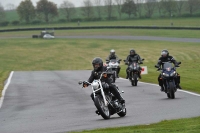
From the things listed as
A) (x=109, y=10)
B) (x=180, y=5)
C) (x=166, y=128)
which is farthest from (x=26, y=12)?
(x=166, y=128)

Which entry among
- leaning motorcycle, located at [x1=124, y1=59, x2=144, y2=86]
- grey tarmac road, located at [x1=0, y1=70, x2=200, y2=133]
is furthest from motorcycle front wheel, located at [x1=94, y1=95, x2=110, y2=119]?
leaning motorcycle, located at [x1=124, y1=59, x2=144, y2=86]

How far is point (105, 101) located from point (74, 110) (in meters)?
3.00

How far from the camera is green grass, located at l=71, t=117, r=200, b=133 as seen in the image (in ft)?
31.7

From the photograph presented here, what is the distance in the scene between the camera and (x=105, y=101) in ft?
43.0

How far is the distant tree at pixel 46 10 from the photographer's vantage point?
121312mm

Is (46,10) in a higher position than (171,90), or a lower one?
lower

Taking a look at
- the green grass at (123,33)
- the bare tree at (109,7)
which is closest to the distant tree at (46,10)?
the bare tree at (109,7)

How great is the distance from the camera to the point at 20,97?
21.4m

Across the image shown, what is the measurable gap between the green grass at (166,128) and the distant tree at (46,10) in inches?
4320

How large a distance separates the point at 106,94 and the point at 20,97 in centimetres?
854

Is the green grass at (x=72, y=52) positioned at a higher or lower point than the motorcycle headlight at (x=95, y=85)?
lower

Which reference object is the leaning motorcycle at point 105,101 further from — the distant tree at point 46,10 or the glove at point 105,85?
the distant tree at point 46,10

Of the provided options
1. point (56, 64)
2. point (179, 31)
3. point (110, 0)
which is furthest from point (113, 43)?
point (110, 0)

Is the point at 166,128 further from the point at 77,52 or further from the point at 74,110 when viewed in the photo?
the point at 77,52
